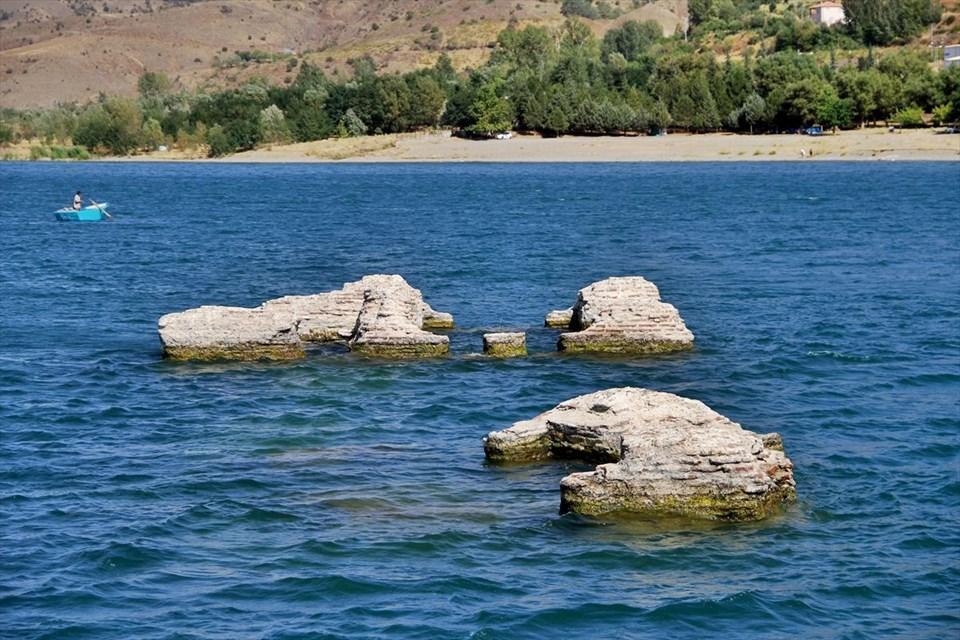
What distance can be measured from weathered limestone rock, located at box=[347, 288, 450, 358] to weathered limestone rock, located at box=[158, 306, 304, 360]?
5.19 feet

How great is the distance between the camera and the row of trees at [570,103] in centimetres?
14425

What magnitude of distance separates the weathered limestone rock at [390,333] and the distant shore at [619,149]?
106m

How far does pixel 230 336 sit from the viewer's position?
3183cm

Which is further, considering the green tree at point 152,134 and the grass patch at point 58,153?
the grass patch at point 58,153

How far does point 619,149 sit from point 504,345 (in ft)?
398

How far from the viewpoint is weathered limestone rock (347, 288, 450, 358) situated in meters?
32.3

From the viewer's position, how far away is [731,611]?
1688cm

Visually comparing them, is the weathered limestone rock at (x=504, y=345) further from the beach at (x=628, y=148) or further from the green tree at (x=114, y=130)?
the green tree at (x=114, y=130)

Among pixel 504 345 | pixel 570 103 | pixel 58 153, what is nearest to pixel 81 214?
pixel 504 345

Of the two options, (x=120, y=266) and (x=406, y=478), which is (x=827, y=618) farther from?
(x=120, y=266)

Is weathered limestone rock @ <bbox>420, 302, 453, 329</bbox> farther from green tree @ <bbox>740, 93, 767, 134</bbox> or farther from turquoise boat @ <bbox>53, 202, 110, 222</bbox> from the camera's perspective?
green tree @ <bbox>740, 93, 767, 134</bbox>

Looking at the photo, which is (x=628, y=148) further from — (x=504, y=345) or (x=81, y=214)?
(x=504, y=345)

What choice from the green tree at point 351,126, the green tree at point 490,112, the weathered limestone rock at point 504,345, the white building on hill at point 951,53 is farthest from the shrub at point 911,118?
the weathered limestone rock at point 504,345

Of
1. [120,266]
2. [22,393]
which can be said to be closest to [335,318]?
[22,393]
